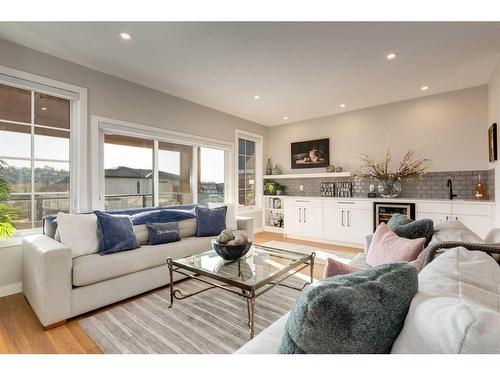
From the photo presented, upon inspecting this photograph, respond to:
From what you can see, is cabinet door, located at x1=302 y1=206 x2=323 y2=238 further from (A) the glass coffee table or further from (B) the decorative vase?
(A) the glass coffee table

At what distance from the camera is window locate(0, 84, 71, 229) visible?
2711mm

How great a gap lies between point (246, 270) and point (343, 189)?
3710 mm

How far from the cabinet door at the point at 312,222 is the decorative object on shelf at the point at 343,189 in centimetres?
64

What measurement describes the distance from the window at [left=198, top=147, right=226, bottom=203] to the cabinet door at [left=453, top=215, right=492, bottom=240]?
399 centimetres

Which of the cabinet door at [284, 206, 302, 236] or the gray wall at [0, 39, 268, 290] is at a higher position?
the gray wall at [0, 39, 268, 290]

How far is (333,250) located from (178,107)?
3.59m

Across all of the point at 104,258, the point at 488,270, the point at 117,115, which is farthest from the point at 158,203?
the point at 488,270

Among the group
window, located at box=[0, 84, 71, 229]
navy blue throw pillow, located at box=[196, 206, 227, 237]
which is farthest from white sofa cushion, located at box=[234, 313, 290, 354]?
window, located at box=[0, 84, 71, 229]

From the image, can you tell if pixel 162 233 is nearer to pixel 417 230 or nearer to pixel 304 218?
pixel 417 230

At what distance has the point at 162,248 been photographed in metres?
2.78

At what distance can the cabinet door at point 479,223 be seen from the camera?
11.3ft

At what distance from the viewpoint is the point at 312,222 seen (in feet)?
16.4

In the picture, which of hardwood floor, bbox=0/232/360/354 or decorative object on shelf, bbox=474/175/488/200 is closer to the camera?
hardwood floor, bbox=0/232/360/354
